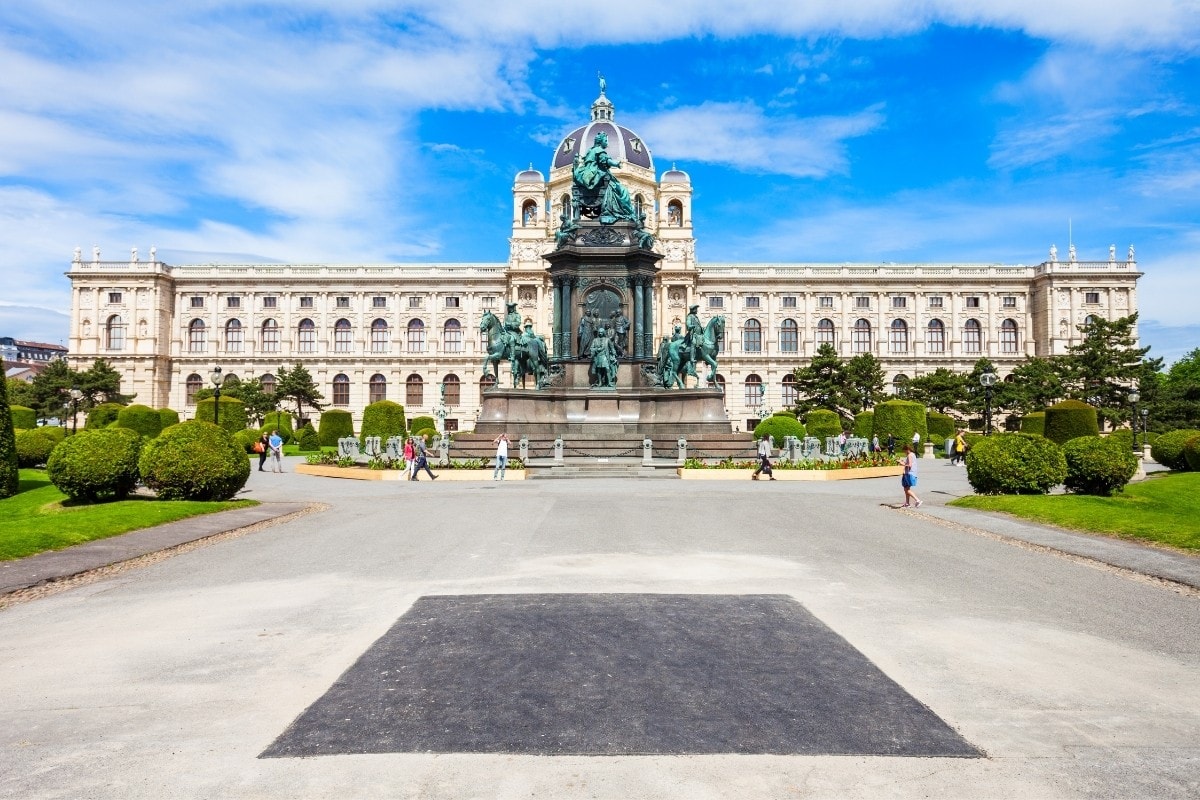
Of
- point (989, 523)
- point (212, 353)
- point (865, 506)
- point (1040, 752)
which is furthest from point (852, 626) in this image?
point (212, 353)

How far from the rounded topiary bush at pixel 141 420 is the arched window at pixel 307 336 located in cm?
4928

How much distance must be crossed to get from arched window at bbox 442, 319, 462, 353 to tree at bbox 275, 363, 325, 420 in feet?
51.4

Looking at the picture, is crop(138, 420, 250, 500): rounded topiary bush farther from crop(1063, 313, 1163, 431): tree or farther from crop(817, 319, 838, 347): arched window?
crop(817, 319, 838, 347): arched window

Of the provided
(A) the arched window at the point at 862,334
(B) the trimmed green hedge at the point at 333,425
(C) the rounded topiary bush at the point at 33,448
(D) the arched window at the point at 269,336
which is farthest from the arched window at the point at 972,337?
→ (C) the rounded topiary bush at the point at 33,448

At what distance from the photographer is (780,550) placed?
39.3 feet

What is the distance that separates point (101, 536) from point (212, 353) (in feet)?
284

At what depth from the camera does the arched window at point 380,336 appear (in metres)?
91.9

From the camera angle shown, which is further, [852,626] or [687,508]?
[687,508]

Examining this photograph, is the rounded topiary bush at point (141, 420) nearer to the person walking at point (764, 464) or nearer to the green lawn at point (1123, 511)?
the person walking at point (764, 464)

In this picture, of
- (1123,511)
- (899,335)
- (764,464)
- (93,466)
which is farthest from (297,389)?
(1123,511)

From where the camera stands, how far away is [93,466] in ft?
56.4

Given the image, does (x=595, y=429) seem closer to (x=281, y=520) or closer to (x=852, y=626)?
(x=281, y=520)

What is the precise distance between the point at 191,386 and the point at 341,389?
17.3 m

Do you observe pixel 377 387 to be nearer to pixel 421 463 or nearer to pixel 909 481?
pixel 421 463
